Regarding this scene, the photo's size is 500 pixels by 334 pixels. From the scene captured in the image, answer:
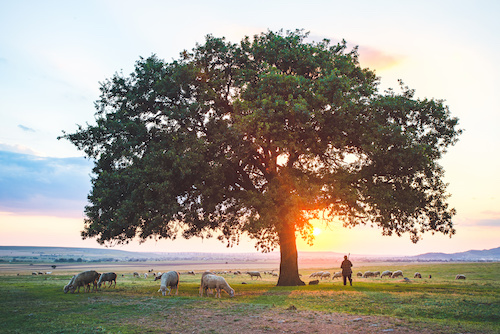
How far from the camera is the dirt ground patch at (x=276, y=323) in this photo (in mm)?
12891

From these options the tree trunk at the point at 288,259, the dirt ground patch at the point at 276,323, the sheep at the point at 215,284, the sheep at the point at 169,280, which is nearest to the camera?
the dirt ground patch at the point at 276,323

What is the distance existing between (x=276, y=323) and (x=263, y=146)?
1636cm

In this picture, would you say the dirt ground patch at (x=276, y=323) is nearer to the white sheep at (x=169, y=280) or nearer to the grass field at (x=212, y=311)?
the grass field at (x=212, y=311)

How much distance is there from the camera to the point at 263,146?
28.7 metres

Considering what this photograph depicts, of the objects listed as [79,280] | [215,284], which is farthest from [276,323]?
[79,280]

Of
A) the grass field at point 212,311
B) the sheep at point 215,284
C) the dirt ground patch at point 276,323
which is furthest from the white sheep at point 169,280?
the dirt ground patch at point 276,323

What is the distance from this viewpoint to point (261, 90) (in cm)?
2595

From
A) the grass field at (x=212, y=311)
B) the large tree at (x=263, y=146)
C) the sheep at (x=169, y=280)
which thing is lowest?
the grass field at (x=212, y=311)

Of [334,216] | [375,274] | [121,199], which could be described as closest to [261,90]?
[334,216]

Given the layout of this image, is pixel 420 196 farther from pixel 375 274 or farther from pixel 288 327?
pixel 375 274

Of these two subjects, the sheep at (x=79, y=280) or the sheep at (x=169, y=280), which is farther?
the sheep at (x=79, y=280)

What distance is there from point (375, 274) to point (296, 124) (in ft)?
150

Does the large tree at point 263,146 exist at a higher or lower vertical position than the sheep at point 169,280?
higher

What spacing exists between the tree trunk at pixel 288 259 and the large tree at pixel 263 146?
10 centimetres
